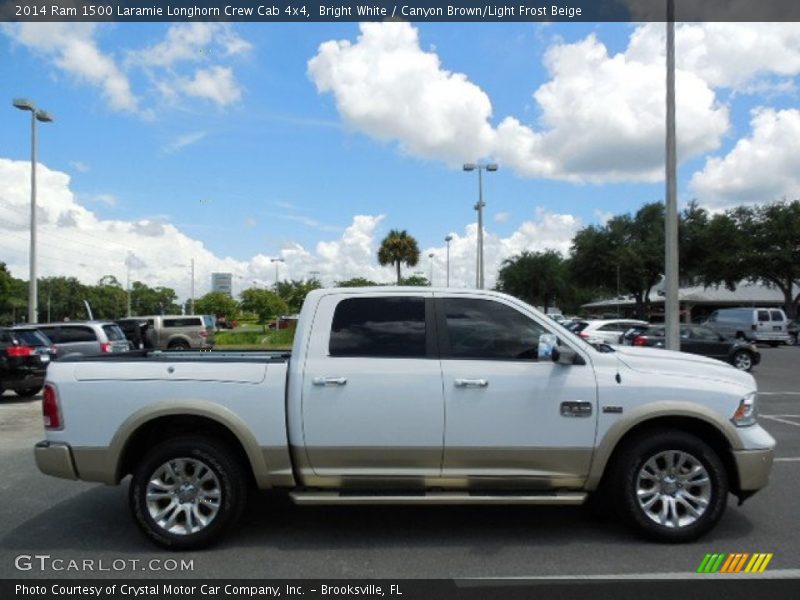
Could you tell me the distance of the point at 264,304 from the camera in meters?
49.9

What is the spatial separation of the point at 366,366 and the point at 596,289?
54.7m

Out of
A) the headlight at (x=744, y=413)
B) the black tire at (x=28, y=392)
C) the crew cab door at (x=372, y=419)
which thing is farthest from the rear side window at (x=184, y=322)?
the headlight at (x=744, y=413)

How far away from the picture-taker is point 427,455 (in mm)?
4973

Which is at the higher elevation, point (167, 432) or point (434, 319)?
point (434, 319)

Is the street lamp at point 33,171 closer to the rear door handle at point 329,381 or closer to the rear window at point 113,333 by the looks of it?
the rear window at point 113,333

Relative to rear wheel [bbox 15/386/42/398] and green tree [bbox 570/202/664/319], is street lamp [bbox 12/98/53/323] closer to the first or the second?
rear wheel [bbox 15/386/42/398]

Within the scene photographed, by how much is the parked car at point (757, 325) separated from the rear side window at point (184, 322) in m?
23.6

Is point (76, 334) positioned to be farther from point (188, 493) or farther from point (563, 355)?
point (563, 355)

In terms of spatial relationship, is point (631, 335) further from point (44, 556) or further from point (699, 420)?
point (44, 556)

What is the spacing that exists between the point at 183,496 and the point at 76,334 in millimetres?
14006

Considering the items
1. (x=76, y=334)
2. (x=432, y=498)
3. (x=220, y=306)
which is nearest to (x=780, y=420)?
(x=432, y=498)

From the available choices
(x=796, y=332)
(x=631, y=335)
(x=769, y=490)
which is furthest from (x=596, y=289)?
(x=769, y=490)

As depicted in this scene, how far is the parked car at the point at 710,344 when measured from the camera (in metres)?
19.4

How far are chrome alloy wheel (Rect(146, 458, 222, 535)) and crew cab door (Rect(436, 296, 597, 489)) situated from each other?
5.73 ft
